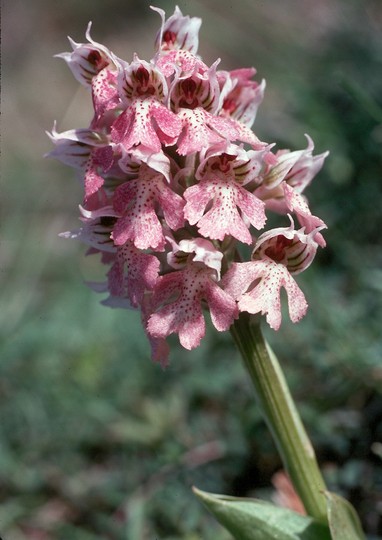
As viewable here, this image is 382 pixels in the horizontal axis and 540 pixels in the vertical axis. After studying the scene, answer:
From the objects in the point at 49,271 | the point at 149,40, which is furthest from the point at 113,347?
the point at 149,40

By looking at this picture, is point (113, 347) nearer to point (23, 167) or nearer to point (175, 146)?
point (175, 146)

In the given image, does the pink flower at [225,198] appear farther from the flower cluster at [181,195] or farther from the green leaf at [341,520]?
the green leaf at [341,520]

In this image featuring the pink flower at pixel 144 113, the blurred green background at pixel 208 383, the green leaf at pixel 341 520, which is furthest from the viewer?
the blurred green background at pixel 208 383

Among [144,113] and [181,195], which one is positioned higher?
[144,113]

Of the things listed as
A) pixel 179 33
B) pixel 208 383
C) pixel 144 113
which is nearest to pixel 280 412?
pixel 144 113

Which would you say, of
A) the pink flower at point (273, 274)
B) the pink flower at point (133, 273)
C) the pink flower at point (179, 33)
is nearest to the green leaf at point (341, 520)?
the pink flower at point (273, 274)

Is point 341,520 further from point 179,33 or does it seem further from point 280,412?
point 179,33
